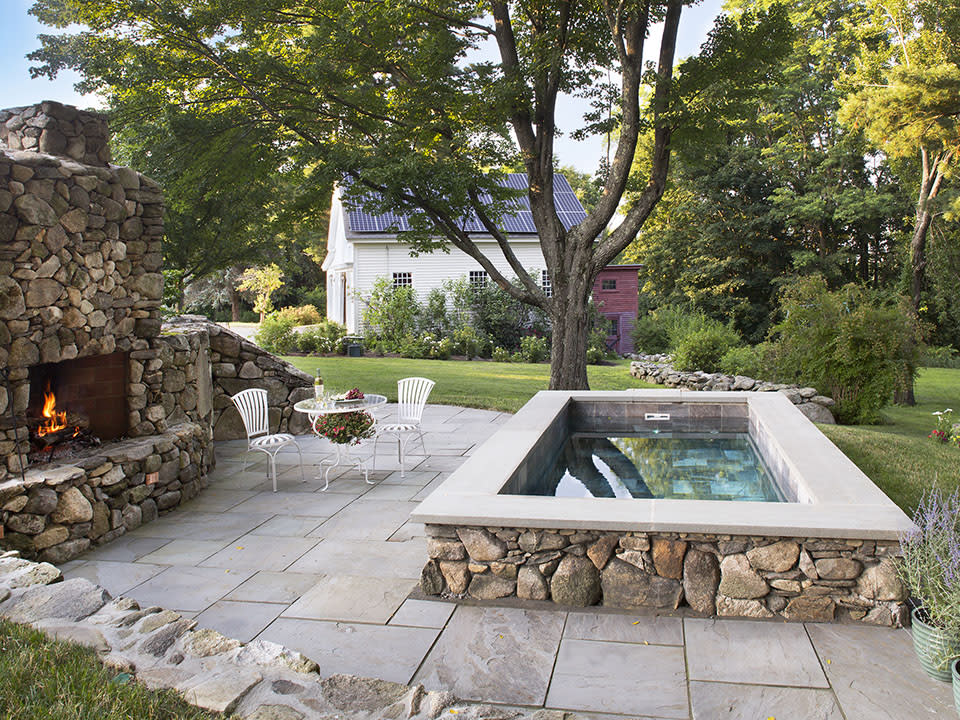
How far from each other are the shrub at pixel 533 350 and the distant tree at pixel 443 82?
8369 millimetres

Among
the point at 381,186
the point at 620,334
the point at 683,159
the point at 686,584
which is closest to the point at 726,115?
the point at 683,159

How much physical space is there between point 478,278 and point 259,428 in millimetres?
16167

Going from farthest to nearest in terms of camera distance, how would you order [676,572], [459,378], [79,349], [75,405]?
[459,378] → [75,405] → [79,349] → [676,572]

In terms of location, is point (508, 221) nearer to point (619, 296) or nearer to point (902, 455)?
point (619, 296)

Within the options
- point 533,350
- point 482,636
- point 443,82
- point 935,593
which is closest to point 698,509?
point 935,593

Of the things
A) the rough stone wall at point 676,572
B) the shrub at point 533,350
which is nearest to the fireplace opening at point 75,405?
the rough stone wall at point 676,572

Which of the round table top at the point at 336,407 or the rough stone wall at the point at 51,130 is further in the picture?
the round table top at the point at 336,407

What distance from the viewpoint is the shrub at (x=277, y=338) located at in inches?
840

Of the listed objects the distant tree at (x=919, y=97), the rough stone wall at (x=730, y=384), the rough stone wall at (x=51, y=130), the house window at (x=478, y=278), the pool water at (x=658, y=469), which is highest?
the distant tree at (x=919, y=97)

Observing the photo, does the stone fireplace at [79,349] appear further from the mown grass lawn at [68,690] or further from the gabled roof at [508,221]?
the gabled roof at [508,221]

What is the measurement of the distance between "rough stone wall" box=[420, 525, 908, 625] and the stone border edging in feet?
4.02

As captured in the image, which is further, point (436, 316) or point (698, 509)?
point (436, 316)

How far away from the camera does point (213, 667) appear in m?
3.11

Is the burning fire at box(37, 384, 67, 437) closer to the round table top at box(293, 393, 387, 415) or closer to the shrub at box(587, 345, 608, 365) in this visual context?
the round table top at box(293, 393, 387, 415)
